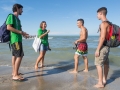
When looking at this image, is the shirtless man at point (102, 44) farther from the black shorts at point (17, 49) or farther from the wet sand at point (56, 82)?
the black shorts at point (17, 49)

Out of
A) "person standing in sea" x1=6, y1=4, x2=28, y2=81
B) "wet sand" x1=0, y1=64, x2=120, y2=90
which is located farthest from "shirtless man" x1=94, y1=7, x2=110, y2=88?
"person standing in sea" x1=6, y1=4, x2=28, y2=81

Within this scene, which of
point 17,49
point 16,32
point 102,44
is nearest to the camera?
point 102,44

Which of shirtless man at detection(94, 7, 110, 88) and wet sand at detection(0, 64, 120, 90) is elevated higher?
shirtless man at detection(94, 7, 110, 88)

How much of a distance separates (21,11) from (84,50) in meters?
2.52

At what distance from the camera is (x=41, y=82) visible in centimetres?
489

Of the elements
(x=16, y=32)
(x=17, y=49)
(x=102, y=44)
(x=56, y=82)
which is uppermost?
(x=16, y=32)

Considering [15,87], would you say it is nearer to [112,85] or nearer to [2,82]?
[2,82]

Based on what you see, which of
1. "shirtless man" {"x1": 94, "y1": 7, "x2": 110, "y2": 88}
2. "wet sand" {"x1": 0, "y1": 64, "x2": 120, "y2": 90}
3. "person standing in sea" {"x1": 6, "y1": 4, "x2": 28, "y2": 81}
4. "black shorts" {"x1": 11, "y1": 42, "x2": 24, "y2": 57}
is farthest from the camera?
"black shorts" {"x1": 11, "y1": 42, "x2": 24, "y2": 57}

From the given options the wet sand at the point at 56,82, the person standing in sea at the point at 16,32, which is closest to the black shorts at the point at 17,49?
the person standing in sea at the point at 16,32

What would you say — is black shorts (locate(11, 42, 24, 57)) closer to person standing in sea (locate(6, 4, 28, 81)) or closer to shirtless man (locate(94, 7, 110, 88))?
person standing in sea (locate(6, 4, 28, 81))

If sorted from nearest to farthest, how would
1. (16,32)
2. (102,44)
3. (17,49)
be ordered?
1. (102,44)
2. (16,32)
3. (17,49)

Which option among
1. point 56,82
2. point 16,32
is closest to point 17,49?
point 16,32

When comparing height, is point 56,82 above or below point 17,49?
below

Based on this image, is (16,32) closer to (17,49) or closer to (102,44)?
(17,49)
